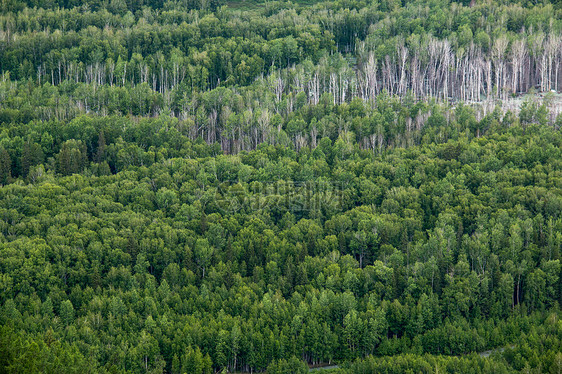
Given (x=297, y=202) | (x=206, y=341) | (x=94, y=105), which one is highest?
(x=94, y=105)

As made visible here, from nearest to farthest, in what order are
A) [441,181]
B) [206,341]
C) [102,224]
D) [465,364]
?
[465,364] < [206,341] < [102,224] < [441,181]

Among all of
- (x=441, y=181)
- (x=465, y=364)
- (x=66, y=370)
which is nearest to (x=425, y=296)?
(x=465, y=364)

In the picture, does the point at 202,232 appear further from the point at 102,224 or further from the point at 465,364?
the point at 465,364

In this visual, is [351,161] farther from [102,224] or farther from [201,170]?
[102,224]

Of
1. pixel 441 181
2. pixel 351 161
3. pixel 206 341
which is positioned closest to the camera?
pixel 206 341

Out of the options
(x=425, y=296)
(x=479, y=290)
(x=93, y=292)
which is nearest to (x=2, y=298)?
(x=93, y=292)

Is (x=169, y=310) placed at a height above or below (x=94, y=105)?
below

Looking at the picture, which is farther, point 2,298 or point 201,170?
point 201,170
